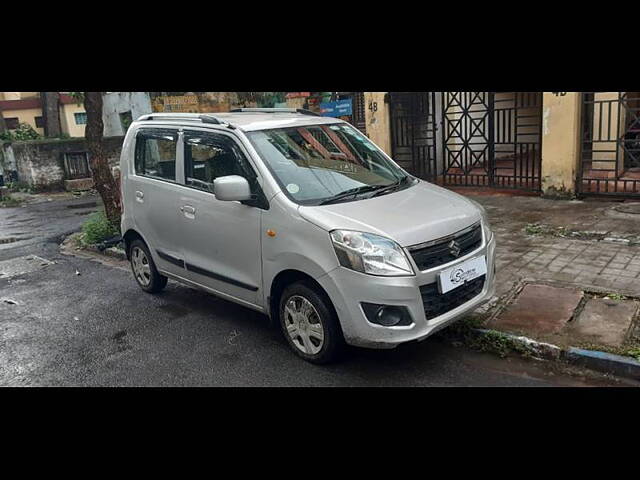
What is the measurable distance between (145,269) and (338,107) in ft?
23.5

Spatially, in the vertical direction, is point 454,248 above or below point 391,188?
below

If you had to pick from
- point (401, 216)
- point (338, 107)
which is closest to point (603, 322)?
point (401, 216)

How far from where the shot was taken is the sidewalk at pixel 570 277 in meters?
4.55

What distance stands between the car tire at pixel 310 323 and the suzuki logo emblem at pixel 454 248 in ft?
3.22

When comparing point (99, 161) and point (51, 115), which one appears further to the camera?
point (51, 115)

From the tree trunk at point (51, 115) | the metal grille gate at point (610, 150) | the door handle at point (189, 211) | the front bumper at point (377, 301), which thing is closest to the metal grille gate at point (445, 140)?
the metal grille gate at point (610, 150)

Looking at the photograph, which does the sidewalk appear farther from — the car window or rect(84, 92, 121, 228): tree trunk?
rect(84, 92, 121, 228): tree trunk

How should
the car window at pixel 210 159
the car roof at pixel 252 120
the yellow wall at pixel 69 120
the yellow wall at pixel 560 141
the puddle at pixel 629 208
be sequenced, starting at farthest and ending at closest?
the yellow wall at pixel 69 120, the yellow wall at pixel 560 141, the puddle at pixel 629 208, the car roof at pixel 252 120, the car window at pixel 210 159

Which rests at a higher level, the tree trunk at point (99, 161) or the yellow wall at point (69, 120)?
the yellow wall at point (69, 120)

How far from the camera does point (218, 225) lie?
493cm

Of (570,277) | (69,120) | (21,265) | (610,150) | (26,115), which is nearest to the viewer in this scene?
(570,277)

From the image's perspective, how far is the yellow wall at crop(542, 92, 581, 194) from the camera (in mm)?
9258

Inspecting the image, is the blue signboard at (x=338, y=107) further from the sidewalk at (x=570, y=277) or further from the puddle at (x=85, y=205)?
the puddle at (x=85, y=205)

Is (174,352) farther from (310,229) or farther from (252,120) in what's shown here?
(252,120)
